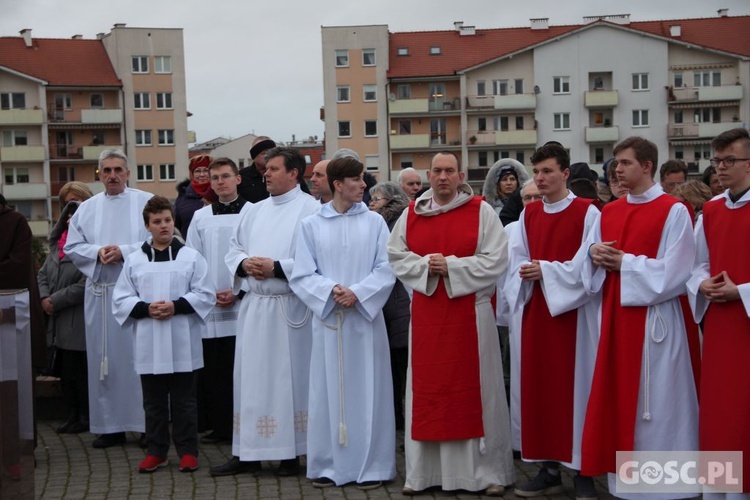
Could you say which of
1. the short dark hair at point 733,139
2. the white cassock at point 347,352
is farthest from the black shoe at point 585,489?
the short dark hair at point 733,139

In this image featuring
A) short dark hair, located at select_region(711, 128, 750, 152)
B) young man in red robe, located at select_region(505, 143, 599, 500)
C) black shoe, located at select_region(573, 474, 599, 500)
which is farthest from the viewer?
young man in red robe, located at select_region(505, 143, 599, 500)

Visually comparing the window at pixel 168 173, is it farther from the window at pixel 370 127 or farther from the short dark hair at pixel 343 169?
the short dark hair at pixel 343 169

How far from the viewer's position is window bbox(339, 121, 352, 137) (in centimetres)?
7875

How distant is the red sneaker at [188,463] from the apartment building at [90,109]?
6875 centimetres

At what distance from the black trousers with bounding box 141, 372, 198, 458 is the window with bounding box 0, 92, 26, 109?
7177 cm

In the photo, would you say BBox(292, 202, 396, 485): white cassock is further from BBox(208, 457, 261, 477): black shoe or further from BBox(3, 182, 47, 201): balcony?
BBox(3, 182, 47, 201): balcony

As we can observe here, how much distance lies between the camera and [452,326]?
8273 millimetres

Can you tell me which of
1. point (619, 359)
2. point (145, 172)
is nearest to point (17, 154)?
point (145, 172)

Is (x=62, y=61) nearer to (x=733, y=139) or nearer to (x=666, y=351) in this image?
(x=666, y=351)

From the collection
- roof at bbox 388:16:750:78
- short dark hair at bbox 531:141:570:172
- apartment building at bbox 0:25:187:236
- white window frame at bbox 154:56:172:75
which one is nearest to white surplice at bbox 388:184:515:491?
short dark hair at bbox 531:141:570:172

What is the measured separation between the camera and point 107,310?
34.3ft

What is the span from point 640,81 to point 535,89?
23.8 feet

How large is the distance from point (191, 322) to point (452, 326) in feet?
7.79

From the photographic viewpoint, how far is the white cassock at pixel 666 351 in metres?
7.39
